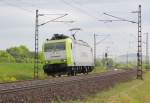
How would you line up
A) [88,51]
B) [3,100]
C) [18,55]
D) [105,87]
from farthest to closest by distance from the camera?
[18,55], [88,51], [105,87], [3,100]

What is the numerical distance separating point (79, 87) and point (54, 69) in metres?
16.2

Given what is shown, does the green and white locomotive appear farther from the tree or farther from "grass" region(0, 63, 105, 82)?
the tree

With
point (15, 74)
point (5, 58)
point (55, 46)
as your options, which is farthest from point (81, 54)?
point (5, 58)

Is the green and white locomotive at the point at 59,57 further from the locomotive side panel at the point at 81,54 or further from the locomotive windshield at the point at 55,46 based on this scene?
the locomotive side panel at the point at 81,54

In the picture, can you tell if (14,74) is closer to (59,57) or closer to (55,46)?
(55,46)

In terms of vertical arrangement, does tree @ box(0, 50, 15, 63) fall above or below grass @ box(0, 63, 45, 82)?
above

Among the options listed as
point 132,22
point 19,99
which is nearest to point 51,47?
point 132,22

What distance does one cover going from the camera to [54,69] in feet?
146

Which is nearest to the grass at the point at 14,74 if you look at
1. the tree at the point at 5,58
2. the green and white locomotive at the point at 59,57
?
the green and white locomotive at the point at 59,57

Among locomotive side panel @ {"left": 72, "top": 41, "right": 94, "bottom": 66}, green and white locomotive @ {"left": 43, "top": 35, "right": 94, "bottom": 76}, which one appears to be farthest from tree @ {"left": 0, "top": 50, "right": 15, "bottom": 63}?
green and white locomotive @ {"left": 43, "top": 35, "right": 94, "bottom": 76}

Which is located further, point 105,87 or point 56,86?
point 105,87

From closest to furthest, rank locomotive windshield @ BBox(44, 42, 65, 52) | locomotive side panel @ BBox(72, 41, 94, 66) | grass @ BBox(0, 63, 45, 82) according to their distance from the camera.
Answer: locomotive windshield @ BBox(44, 42, 65, 52) → grass @ BBox(0, 63, 45, 82) → locomotive side panel @ BBox(72, 41, 94, 66)

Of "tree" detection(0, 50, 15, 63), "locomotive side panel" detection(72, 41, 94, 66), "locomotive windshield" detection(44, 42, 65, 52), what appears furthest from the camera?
"tree" detection(0, 50, 15, 63)

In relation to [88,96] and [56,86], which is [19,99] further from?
[88,96]
